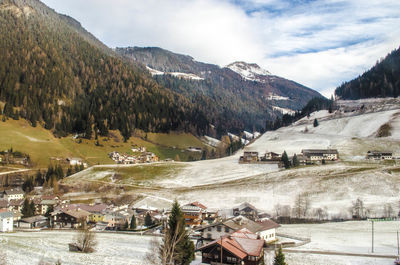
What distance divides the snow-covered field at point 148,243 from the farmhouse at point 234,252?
3124mm

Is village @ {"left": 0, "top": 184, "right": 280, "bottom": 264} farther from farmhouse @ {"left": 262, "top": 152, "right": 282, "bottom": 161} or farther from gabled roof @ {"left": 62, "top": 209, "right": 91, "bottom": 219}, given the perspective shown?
farmhouse @ {"left": 262, "top": 152, "right": 282, "bottom": 161}

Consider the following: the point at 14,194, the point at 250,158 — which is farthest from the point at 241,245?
the point at 250,158

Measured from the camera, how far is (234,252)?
49.5 meters

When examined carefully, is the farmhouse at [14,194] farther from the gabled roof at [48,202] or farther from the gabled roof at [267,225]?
the gabled roof at [267,225]

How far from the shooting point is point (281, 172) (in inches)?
5433

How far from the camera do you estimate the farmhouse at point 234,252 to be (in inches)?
1946

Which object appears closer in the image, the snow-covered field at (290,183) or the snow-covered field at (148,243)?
the snow-covered field at (148,243)

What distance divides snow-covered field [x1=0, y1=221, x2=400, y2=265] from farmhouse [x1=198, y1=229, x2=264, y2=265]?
3.12m

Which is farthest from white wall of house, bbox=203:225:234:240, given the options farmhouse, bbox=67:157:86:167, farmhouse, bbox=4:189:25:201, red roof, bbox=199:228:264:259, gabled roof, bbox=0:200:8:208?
farmhouse, bbox=67:157:86:167

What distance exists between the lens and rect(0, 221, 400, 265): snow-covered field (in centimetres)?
4972

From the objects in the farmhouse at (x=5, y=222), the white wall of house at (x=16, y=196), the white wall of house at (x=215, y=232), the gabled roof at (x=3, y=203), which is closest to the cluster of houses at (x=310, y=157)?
the white wall of house at (x=215, y=232)

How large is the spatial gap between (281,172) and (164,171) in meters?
53.1

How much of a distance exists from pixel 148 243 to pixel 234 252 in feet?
73.8

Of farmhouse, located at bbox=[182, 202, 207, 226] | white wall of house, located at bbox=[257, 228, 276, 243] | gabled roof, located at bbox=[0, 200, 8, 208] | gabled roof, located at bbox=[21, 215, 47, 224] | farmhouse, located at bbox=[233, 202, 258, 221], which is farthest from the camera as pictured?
gabled roof, located at bbox=[0, 200, 8, 208]
